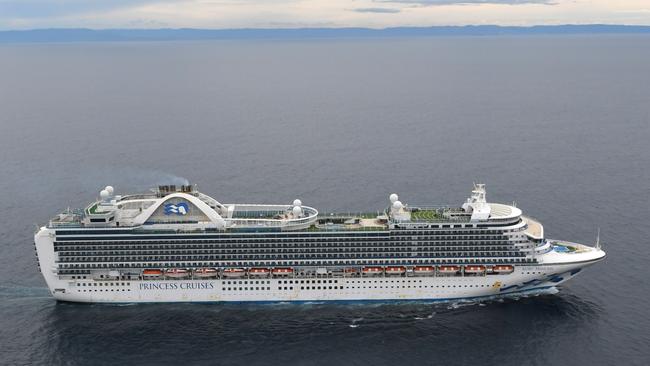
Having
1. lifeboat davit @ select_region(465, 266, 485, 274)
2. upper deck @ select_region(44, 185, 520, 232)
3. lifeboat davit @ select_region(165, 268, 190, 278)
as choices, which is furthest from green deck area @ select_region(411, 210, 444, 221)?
lifeboat davit @ select_region(165, 268, 190, 278)

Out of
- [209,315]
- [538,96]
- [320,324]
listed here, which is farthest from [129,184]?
[538,96]

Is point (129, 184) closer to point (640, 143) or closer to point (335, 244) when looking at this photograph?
point (335, 244)

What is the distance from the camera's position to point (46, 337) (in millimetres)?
59094

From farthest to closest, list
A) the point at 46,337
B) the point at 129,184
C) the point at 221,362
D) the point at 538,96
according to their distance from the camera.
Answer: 1. the point at 538,96
2. the point at 129,184
3. the point at 46,337
4. the point at 221,362

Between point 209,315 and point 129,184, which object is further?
point 129,184

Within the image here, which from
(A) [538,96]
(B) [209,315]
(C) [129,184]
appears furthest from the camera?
(A) [538,96]

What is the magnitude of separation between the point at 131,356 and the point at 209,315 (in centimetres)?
941

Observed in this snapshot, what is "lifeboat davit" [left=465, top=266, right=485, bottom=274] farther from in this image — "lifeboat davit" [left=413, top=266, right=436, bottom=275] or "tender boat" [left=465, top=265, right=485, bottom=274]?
"lifeboat davit" [left=413, top=266, right=436, bottom=275]

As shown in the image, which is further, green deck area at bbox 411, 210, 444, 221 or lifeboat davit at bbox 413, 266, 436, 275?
green deck area at bbox 411, 210, 444, 221

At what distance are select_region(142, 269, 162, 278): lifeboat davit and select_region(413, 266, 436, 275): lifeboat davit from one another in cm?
2567

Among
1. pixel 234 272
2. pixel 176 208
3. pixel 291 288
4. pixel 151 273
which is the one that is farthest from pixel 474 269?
pixel 151 273

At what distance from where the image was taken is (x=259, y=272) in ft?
213

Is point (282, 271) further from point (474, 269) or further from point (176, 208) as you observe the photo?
point (474, 269)

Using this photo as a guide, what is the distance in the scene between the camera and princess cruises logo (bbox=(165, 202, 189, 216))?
215 ft
